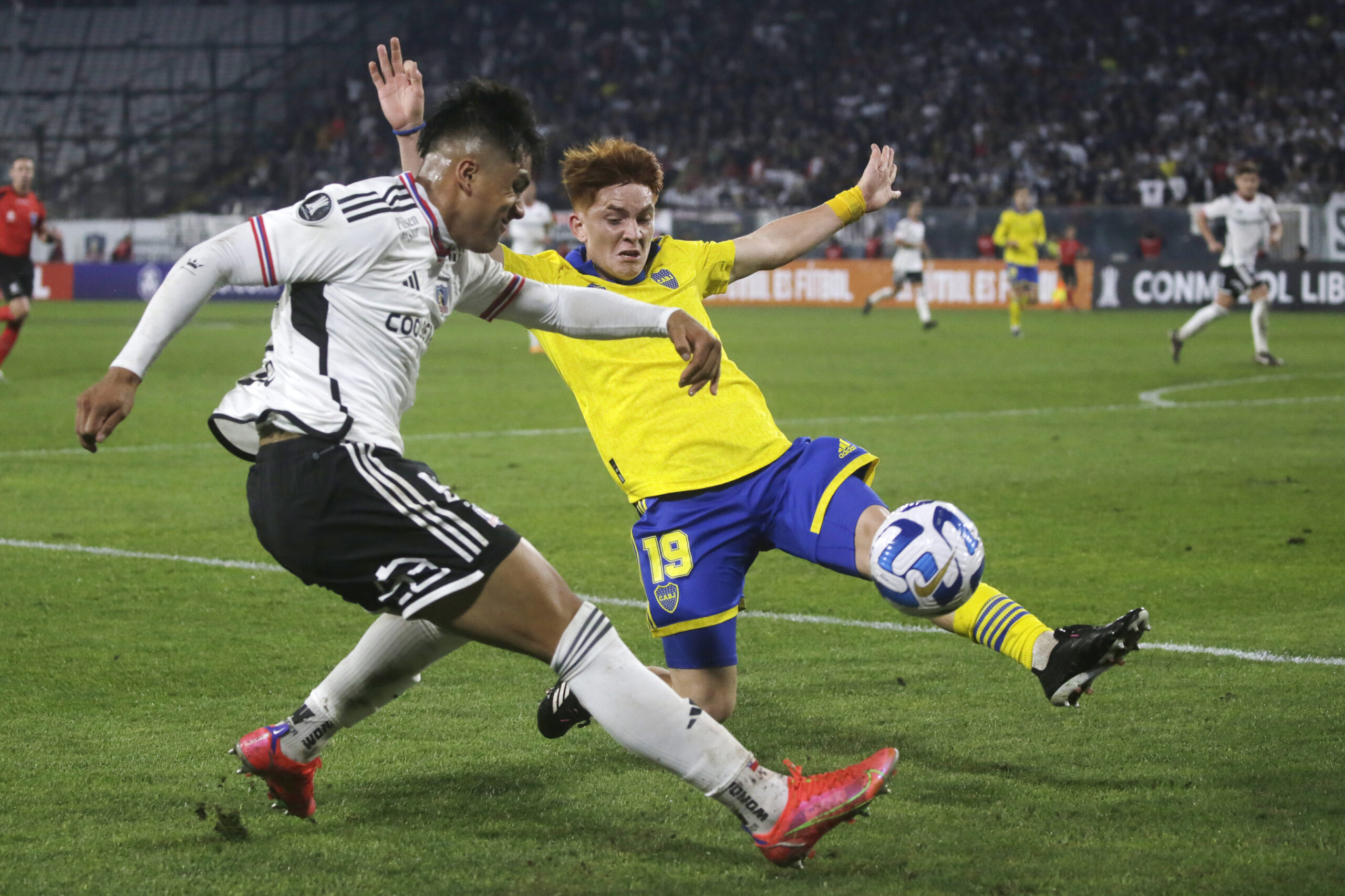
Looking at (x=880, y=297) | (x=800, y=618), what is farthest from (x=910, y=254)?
(x=800, y=618)

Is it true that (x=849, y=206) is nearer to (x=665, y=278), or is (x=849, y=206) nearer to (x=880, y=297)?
(x=665, y=278)

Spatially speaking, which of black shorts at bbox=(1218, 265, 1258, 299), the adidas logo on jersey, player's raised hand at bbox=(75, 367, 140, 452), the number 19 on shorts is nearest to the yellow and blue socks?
the number 19 on shorts

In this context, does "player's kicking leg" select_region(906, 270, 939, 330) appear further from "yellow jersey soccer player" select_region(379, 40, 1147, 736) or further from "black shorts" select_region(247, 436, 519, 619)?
"black shorts" select_region(247, 436, 519, 619)

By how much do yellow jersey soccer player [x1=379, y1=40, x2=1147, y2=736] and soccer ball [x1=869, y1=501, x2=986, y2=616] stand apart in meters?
0.21

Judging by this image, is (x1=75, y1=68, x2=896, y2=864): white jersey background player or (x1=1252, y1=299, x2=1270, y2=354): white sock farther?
(x1=1252, y1=299, x2=1270, y2=354): white sock

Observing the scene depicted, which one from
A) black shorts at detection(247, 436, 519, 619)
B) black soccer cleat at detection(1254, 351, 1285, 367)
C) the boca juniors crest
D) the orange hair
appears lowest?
black soccer cleat at detection(1254, 351, 1285, 367)

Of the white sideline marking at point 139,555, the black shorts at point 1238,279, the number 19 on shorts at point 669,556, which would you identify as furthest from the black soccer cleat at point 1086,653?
the black shorts at point 1238,279

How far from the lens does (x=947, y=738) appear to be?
4293 millimetres

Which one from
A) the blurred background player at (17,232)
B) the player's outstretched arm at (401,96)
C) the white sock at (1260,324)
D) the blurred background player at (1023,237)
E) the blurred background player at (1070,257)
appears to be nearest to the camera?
the player's outstretched arm at (401,96)

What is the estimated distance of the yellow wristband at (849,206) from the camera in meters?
4.96

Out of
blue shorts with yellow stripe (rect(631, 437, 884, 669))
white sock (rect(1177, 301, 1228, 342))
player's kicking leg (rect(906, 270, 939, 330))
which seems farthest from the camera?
player's kicking leg (rect(906, 270, 939, 330))

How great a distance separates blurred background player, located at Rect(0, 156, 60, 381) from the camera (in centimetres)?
1638

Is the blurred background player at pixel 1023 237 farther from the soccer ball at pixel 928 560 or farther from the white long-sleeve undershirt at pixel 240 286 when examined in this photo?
the white long-sleeve undershirt at pixel 240 286

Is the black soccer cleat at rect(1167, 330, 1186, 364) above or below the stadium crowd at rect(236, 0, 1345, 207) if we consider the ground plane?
below
